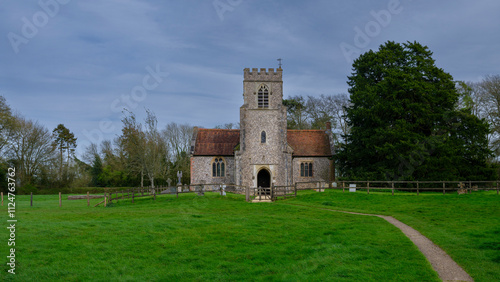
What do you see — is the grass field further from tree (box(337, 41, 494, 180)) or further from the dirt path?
tree (box(337, 41, 494, 180))

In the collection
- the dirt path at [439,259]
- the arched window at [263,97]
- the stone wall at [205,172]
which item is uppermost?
the arched window at [263,97]

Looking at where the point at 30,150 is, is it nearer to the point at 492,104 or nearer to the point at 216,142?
the point at 216,142

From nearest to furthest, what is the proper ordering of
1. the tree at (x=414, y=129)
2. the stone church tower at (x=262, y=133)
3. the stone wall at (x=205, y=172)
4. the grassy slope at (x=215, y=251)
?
the grassy slope at (x=215, y=251) → the tree at (x=414, y=129) → the stone church tower at (x=262, y=133) → the stone wall at (x=205, y=172)

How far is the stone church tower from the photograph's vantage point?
33.8 m

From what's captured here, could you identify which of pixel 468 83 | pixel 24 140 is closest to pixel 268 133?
pixel 468 83

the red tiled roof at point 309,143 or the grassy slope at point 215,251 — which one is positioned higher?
the red tiled roof at point 309,143

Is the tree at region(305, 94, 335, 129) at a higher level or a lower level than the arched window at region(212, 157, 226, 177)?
higher

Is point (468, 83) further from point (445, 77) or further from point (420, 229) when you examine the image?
point (420, 229)

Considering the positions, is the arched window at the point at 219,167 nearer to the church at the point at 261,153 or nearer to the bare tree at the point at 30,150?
the church at the point at 261,153

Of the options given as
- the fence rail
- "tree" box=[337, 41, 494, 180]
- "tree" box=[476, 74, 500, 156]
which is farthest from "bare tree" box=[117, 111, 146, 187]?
"tree" box=[476, 74, 500, 156]

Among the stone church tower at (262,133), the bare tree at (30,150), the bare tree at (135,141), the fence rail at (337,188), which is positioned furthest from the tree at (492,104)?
the bare tree at (30,150)

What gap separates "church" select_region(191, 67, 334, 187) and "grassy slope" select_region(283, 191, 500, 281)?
27.1ft

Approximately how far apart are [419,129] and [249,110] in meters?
14.6

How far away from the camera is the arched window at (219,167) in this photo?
3656cm
